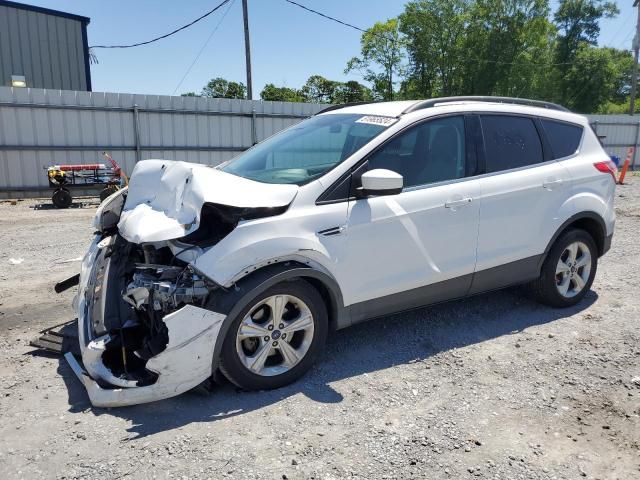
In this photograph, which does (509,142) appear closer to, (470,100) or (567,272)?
(470,100)

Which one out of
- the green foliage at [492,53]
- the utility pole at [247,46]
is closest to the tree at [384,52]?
the green foliage at [492,53]

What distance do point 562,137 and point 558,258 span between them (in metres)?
1.12

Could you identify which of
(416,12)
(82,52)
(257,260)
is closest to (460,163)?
(257,260)

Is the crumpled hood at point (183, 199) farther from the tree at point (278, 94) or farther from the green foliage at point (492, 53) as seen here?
the tree at point (278, 94)

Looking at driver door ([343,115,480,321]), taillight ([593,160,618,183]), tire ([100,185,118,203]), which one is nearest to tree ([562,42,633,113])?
tire ([100,185,118,203])

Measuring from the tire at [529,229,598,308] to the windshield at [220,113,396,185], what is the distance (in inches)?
81.3

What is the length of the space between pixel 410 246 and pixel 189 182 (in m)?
1.59

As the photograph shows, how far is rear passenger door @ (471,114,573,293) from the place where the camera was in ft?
13.4

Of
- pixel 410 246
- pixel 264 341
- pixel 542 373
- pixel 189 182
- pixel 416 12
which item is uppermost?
pixel 416 12

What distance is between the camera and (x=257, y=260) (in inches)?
120

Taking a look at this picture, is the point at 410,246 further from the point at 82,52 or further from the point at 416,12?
the point at 416,12

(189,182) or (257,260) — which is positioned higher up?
(189,182)

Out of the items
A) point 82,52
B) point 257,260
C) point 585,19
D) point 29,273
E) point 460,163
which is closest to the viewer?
point 257,260

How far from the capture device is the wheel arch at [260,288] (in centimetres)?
297
